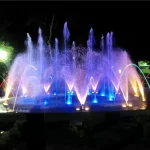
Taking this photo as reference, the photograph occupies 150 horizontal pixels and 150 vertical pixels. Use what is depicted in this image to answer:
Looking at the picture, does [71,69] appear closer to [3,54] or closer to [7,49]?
[7,49]

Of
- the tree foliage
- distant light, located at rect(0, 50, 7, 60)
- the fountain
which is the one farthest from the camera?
the tree foliage

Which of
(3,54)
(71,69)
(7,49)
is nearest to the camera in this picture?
(3,54)

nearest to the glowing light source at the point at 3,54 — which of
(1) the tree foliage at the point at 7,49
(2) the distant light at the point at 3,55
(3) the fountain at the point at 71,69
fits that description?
(2) the distant light at the point at 3,55

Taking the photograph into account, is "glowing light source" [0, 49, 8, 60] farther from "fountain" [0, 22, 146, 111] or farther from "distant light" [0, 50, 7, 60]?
"fountain" [0, 22, 146, 111]

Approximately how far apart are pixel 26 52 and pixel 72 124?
15.7 metres

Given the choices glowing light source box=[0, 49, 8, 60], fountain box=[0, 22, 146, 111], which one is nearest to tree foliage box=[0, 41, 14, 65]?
glowing light source box=[0, 49, 8, 60]

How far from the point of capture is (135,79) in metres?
20.7

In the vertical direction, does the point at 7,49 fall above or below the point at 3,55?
above

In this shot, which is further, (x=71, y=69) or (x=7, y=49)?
(x=71, y=69)

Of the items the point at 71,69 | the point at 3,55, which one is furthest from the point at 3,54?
the point at 71,69

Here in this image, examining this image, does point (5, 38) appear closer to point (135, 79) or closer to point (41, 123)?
point (135, 79)

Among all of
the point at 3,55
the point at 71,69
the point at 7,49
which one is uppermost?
the point at 7,49

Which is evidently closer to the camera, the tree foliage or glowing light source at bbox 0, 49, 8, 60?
glowing light source at bbox 0, 49, 8, 60

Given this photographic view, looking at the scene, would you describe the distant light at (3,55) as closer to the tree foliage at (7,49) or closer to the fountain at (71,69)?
the tree foliage at (7,49)
